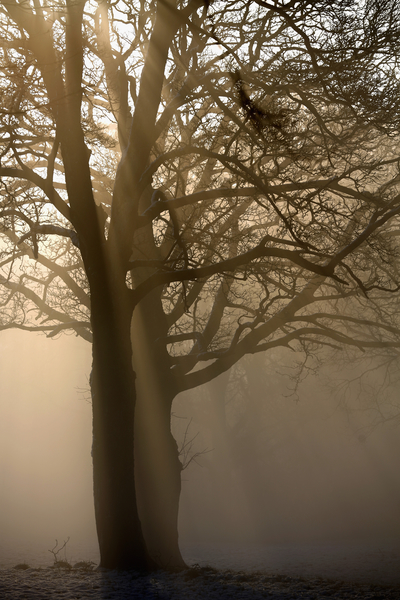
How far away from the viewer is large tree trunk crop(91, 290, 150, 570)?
560cm

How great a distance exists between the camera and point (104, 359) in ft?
20.1

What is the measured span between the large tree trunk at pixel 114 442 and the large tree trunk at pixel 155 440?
7.36ft

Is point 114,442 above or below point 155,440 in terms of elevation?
below

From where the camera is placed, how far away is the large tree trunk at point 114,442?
5602mm

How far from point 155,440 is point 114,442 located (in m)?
2.85

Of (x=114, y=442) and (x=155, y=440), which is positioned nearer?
(x=114, y=442)

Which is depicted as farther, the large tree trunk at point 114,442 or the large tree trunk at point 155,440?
the large tree trunk at point 155,440

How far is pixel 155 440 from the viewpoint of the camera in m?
8.60

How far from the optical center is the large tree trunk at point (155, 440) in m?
8.12

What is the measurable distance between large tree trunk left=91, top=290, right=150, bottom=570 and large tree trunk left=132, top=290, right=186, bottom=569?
7.36 ft

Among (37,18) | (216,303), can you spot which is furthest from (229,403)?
(37,18)

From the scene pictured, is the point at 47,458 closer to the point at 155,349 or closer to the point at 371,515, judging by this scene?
the point at 371,515

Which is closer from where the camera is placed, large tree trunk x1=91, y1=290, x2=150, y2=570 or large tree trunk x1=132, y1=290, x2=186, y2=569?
large tree trunk x1=91, y1=290, x2=150, y2=570

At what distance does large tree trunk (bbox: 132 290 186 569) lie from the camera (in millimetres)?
8125
